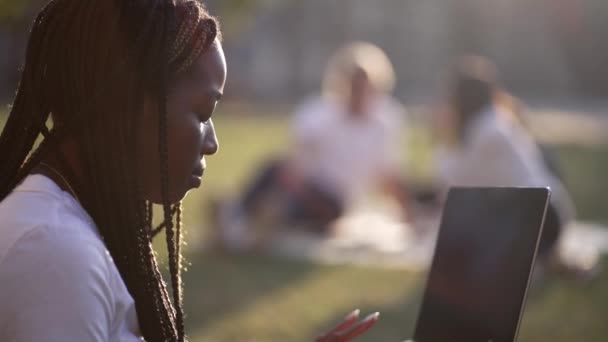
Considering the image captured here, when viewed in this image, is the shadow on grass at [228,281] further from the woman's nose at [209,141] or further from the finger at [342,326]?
the woman's nose at [209,141]

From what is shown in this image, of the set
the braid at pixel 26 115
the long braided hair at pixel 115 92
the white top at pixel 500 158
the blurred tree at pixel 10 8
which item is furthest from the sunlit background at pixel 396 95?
the white top at pixel 500 158

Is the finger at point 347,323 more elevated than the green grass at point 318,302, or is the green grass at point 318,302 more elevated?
the finger at point 347,323

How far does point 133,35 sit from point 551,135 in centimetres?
1953

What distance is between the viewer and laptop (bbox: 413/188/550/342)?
2535mm

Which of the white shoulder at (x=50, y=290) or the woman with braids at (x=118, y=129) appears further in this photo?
the woman with braids at (x=118, y=129)

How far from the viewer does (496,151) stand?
7.29 metres

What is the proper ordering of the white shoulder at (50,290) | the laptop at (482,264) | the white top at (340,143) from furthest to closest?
the white top at (340,143)
the laptop at (482,264)
the white shoulder at (50,290)

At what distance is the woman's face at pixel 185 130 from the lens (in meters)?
2.03

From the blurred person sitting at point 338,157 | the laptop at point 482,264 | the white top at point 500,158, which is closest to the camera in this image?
the laptop at point 482,264

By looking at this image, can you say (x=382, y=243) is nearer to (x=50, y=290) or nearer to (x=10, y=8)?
(x=10, y=8)

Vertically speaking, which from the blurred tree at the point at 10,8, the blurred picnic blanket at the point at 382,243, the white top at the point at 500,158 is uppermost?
the white top at the point at 500,158

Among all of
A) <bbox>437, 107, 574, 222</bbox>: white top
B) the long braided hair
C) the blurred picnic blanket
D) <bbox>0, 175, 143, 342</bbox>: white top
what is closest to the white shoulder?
<bbox>0, 175, 143, 342</bbox>: white top

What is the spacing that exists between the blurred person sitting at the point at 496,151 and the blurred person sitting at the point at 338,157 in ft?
5.96

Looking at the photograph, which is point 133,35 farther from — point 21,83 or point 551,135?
point 551,135
